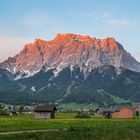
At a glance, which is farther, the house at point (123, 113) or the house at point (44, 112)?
the house at point (123, 113)

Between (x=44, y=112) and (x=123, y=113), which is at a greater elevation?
(x=123, y=113)

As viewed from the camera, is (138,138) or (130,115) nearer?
(138,138)

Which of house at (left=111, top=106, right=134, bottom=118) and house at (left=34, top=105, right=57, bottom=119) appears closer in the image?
house at (left=34, top=105, right=57, bottom=119)

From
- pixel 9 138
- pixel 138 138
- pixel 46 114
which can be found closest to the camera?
pixel 9 138

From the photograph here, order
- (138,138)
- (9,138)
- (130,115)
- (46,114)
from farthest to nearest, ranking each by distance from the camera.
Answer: (130,115), (46,114), (138,138), (9,138)

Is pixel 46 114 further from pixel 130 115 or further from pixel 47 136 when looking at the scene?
pixel 47 136

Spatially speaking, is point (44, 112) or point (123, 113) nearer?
point (44, 112)

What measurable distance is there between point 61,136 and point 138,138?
9.60 m

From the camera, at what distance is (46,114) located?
161625 millimetres

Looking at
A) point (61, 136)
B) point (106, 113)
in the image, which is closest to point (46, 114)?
point (106, 113)

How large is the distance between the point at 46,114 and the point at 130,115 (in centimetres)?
3686

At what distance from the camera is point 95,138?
54.8 m

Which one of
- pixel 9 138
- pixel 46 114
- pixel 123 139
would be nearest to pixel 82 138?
pixel 123 139

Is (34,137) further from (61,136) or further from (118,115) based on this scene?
(118,115)
